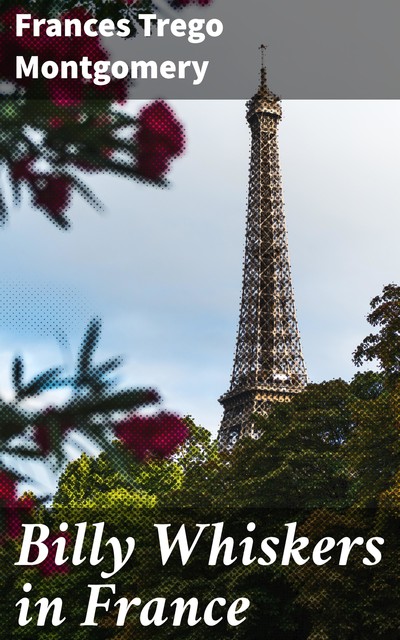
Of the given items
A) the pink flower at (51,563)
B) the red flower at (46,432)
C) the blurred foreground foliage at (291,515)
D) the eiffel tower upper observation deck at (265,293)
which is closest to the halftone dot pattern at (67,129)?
the red flower at (46,432)

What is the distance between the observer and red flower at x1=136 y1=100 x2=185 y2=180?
3039 mm

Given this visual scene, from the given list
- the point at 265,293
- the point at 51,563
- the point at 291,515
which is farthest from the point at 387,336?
the point at 265,293

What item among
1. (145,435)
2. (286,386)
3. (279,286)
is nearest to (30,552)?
(145,435)

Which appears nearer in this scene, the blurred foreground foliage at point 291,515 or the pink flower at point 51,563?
the pink flower at point 51,563

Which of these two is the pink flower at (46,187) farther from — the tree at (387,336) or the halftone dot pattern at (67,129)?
the tree at (387,336)

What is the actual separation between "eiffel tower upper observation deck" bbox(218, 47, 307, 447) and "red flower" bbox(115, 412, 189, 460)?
55.1 meters

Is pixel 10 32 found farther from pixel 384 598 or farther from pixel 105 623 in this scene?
pixel 105 623

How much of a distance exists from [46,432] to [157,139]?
3.19ft

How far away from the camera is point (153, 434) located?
279 cm

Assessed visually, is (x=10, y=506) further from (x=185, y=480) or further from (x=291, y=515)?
(x=185, y=480)

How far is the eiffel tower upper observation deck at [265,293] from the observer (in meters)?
60.3

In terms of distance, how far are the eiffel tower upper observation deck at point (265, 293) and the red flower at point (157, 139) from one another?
54913mm

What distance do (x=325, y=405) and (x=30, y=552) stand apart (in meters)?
29.1

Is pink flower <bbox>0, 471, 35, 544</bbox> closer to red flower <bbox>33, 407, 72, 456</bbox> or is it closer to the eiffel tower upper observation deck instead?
red flower <bbox>33, 407, 72, 456</bbox>
